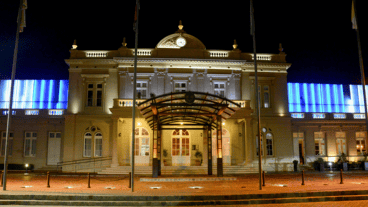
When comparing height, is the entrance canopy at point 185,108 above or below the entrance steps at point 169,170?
above

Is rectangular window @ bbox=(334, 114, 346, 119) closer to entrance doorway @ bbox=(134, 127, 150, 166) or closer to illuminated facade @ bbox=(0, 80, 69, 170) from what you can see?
entrance doorway @ bbox=(134, 127, 150, 166)

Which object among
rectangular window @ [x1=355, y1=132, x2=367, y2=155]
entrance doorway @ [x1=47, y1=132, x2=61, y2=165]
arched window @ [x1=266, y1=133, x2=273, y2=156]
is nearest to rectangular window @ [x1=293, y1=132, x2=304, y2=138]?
arched window @ [x1=266, y1=133, x2=273, y2=156]

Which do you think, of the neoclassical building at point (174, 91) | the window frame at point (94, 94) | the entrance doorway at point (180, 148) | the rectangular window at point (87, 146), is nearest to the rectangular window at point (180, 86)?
the neoclassical building at point (174, 91)

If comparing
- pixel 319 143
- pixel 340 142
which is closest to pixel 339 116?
pixel 340 142

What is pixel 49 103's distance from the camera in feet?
96.9

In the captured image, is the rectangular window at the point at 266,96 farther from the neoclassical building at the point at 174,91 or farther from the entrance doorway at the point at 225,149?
the entrance doorway at the point at 225,149

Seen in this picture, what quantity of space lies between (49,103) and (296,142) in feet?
73.5

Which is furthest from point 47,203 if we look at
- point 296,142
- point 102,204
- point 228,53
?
point 296,142

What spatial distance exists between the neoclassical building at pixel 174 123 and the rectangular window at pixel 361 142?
9cm

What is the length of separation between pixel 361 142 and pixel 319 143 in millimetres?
4022

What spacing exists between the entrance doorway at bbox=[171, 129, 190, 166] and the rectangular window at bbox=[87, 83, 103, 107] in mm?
6839

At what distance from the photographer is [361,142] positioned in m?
29.2

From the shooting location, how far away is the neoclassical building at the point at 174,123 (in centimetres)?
2536

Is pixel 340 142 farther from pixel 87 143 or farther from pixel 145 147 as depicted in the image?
pixel 87 143
